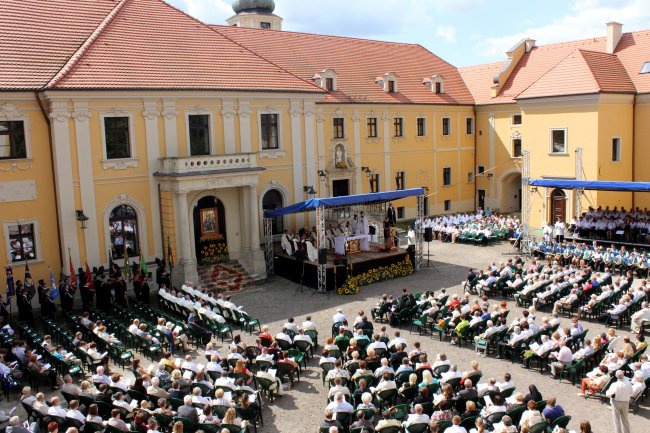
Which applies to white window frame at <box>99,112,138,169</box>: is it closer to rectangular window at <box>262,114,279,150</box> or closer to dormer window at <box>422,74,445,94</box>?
rectangular window at <box>262,114,279,150</box>

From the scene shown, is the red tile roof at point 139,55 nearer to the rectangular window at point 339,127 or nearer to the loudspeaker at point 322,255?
the rectangular window at point 339,127

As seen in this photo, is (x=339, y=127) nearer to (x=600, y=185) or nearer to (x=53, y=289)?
(x=600, y=185)

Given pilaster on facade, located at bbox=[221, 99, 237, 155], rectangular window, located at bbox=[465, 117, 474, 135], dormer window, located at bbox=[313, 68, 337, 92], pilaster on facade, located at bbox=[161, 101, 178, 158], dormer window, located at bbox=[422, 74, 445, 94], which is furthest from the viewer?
rectangular window, located at bbox=[465, 117, 474, 135]

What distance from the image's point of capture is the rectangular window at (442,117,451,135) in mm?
38969

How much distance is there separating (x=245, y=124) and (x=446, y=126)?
56.5 feet

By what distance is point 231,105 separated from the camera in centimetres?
2570

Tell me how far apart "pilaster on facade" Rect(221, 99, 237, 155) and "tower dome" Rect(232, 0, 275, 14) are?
25.2m

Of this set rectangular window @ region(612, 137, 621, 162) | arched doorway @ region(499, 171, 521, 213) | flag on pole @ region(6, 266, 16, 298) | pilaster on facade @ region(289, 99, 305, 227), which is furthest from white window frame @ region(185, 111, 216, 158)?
arched doorway @ region(499, 171, 521, 213)

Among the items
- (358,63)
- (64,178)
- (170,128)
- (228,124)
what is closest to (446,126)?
(358,63)

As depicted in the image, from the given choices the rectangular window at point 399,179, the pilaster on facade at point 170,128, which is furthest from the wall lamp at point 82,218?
the rectangular window at point 399,179

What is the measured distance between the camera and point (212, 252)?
2555 cm

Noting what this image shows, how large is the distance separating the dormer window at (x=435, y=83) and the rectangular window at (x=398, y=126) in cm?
398

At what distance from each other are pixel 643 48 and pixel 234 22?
29.6m

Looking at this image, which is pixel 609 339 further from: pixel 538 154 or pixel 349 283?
pixel 538 154
